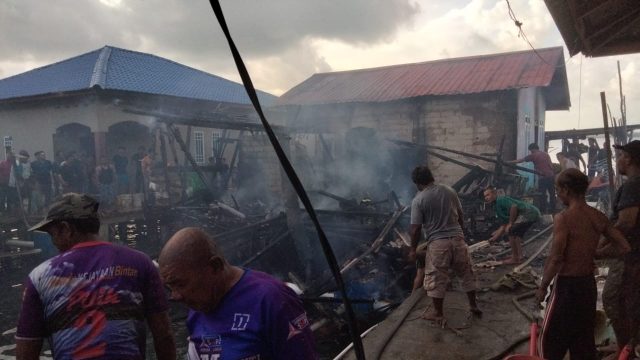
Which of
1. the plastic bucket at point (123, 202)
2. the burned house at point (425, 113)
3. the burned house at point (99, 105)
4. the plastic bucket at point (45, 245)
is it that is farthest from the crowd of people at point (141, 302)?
the burned house at point (99, 105)

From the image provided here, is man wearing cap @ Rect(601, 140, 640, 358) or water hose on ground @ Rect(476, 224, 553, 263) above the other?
man wearing cap @ Rect(601, 140, 640, 358)

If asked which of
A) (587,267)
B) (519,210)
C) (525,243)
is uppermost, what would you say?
(587,267)

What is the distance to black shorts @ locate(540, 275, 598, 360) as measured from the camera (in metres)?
3.06

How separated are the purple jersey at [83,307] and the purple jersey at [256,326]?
0.83 m

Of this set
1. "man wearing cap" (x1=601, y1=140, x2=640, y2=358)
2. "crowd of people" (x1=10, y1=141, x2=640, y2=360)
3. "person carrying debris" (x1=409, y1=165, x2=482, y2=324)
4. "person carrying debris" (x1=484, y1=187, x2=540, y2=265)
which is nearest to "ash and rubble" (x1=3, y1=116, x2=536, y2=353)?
"person carrying debris" (x1=409, y1=165, x2=482, y2=324)

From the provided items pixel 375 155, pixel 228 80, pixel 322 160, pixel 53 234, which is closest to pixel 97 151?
pixel 322 160

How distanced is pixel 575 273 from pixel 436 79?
1388 centimetres

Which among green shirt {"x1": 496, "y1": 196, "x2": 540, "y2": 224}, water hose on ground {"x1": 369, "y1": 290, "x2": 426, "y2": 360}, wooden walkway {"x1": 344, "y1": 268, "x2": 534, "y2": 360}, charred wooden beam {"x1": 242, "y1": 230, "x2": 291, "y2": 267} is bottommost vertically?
wooden walkway {"x1": 344, "y1": 268, "x2": 534, "y2": 360}

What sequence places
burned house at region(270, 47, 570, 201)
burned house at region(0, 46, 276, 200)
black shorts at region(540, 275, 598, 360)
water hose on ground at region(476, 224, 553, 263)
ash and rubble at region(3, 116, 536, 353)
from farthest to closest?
burned house at region(0, 46, 276, 200)
burned house at region(270, 47, 570, 201)
water hose on ground at region(476, 224, 553, 263)
ash and rubble at region(3, 116, 536, 353)
black shorts at region(540, 275, 598, 360)

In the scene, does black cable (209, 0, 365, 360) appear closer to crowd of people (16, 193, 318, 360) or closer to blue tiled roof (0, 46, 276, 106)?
crowd of people (16, 193, 318, 360)

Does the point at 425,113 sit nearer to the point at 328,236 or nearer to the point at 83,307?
the point at 328,236

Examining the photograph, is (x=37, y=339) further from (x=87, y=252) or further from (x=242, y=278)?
(x=242, y=278)

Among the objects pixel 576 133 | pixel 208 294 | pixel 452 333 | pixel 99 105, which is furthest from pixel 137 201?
pixel 576 133

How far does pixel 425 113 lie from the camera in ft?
48.7
